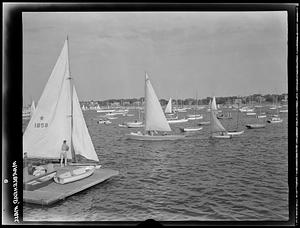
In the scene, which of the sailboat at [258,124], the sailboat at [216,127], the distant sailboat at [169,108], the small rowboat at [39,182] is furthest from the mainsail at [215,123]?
the small rowboat at [39,182]

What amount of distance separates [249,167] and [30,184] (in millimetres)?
1466

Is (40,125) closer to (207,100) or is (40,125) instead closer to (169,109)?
(169,109)

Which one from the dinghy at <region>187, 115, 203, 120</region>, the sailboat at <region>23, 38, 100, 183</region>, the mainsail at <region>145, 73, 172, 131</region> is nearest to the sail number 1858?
the sailboat at <region>23, 38, 100, 183</region>

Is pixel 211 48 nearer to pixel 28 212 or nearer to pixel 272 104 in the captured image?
pixel 272 104

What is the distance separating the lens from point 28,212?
2227 millimetres

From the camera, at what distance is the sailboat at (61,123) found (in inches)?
90.6

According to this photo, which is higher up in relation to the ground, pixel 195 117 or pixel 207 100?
pixel 207 100

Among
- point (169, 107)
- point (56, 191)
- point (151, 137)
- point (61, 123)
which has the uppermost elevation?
point (169, 107)

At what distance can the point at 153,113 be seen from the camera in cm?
235

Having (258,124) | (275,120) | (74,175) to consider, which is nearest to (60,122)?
(74,175)

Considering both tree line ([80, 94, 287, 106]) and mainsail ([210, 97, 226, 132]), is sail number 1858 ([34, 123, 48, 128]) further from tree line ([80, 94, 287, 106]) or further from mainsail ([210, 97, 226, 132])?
mainsail ([210, 97, 226, 132])

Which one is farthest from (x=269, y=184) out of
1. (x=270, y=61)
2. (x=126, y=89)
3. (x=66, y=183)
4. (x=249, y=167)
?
(x=66, y=183)

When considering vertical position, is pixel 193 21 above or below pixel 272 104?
above

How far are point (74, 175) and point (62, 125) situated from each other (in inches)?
13.6
